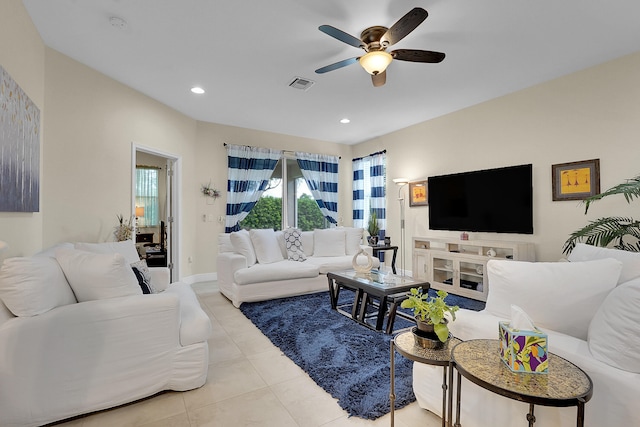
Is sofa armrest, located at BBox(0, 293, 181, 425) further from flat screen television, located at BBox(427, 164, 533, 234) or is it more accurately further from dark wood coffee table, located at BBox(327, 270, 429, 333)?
flat screen television, located at BBox(427, 164, 533, 234)

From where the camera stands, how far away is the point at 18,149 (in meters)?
2.15

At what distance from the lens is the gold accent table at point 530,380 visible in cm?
97

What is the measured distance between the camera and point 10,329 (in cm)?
154

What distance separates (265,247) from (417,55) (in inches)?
119

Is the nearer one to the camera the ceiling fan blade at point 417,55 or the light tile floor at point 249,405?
the light tile floor at point 249,405

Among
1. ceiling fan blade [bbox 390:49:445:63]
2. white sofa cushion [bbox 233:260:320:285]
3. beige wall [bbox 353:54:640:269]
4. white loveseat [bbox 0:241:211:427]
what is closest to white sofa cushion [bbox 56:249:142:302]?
white loveseat [bbox 0:241:211:427]

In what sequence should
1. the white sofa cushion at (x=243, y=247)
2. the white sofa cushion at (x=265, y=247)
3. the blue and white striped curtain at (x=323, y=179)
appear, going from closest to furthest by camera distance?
the white sofa cushion at (x=243, y=247) < the white sofa cushion at (x=265, y=247) < the blue and white striped curtain at (x=323, y=179)

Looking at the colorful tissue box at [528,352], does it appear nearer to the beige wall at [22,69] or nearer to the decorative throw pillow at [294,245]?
the beige wall at [22,69]

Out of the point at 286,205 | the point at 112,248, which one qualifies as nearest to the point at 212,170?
the point at 286,205

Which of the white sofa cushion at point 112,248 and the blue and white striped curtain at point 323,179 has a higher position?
the blue and white striped curtain at point 323,179

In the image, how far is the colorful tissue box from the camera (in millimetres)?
1103

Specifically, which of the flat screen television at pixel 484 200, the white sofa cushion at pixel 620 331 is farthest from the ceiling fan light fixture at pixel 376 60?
the flat screen television at pixel 484 200

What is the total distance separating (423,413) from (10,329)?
2.25m

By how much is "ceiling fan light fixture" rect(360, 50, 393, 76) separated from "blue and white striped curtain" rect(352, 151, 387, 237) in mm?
3381
